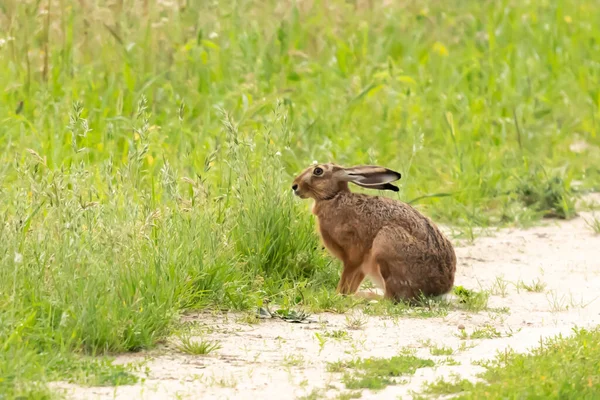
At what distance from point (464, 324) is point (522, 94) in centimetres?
553

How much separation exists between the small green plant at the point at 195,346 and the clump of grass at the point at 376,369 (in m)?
0.66

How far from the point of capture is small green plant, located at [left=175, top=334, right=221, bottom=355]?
20.0 ft

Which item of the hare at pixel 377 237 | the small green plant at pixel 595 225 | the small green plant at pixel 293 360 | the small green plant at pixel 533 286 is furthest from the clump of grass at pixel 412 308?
the small green plant at pixel 595 225

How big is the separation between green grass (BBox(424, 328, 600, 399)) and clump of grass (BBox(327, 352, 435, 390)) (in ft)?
0.79

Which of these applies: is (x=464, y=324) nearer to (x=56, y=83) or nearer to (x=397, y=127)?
(x=397, y=127)

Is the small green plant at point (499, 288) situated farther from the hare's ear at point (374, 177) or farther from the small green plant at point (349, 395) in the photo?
the small green plant at point (349, 395)

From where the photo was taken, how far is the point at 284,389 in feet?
18.2

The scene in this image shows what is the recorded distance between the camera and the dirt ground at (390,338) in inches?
218

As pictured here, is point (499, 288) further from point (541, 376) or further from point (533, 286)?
point (541, 376)

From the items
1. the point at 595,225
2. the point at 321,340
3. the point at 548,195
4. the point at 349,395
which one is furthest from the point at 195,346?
the point at 548,195

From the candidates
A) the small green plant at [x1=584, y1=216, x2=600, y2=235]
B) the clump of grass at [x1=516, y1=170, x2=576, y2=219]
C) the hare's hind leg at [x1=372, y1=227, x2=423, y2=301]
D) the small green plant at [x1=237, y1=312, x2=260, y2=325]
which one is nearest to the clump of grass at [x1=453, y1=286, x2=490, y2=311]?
the hare's hind leg at [x1=372, y1=227, x2=423, y2=301]

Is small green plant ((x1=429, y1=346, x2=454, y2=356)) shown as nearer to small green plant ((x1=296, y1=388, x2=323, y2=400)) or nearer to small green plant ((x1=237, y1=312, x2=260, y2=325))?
small green plant ((x1=296, y1=388, x2=323, y2=400))

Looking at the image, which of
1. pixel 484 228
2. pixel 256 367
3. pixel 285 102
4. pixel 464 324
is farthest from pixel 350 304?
pixel 285 102

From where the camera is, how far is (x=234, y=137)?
7246 millimetres
